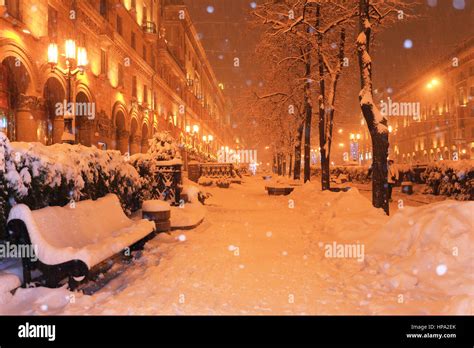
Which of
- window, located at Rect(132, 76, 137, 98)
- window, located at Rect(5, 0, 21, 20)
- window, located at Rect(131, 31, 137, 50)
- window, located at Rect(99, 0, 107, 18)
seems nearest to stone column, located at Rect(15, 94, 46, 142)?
window, located at Rect(5, 0, 21, 20)

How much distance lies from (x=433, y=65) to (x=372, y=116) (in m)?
66.7

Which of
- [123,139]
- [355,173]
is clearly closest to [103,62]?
[123,139]

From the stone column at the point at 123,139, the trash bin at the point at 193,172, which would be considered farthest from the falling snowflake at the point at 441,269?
the stone column at the point at 123,139

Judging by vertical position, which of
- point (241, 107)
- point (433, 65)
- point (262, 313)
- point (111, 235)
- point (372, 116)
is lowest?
point (262, 313)

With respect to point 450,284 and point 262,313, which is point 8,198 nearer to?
point 262,313

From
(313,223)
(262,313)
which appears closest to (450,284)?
(262,313)

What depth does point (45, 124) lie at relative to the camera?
1967 cm

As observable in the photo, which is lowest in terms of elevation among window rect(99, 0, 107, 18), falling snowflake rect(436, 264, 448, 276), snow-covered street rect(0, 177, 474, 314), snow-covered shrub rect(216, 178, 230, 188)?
snow-covered street rect(0, 177, 474, 314)

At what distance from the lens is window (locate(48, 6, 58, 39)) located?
18859 mm

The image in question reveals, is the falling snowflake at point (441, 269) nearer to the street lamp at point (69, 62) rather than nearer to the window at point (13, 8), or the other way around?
the street lamp at point (69, 62)

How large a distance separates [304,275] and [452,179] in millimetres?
15336

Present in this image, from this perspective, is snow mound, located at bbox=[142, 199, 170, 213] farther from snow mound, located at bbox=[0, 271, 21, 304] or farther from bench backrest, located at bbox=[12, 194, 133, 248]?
snow mound, located at bbox=[0, 271, 21, 304]

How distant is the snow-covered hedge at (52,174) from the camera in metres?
5.07

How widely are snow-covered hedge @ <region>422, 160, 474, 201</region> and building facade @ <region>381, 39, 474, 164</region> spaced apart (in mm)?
24431
